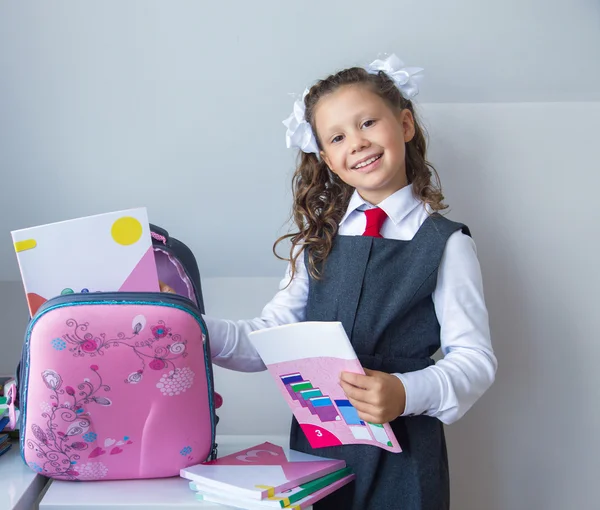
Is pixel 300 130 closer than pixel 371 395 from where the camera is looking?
No

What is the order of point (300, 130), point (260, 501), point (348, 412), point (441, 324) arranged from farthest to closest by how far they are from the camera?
point (300, 130), point (441, 324), point (348, 412), point (260, 501)

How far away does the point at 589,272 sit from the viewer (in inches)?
46.4

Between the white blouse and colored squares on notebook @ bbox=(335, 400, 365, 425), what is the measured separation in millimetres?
68

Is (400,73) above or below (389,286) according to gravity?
above

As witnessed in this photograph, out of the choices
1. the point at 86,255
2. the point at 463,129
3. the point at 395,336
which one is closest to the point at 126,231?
the point at 86,255

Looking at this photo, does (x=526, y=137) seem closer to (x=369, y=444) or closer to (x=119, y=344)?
(x=369, y=444)

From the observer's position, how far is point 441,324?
3.28 feet

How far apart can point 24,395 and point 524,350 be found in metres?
0.83

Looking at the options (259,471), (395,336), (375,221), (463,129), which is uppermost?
(463,129)

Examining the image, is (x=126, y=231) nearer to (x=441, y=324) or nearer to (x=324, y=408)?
(x=324, y=408)

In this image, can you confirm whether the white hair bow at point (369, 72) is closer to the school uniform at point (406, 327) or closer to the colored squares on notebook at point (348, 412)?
the school uniform at point (406, 327)

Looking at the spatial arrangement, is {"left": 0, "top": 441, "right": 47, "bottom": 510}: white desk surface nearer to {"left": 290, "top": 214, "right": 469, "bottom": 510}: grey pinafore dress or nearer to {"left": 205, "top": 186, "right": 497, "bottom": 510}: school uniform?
{"left": 205, "top": 186, "right": 497, "bottom": 510}: school uniform

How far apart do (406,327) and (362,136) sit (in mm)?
301

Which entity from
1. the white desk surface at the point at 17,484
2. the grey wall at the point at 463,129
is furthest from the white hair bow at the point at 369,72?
the white desk surface at the point at 17,484
